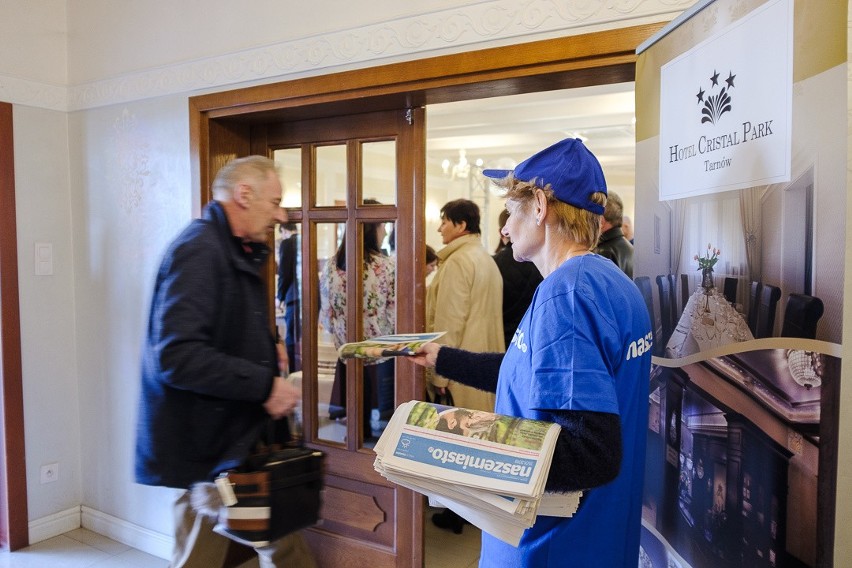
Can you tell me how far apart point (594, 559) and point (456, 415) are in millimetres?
360

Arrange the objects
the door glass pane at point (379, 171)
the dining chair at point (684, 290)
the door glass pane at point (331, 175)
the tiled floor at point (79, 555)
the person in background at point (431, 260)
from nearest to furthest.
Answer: the dining chair at point (684, 290)
the door glass pane at point (379, 171)
the door glass pane at point (331, 175)
the tiled floor at point (79, 555)
the person in background at point (431, 260)

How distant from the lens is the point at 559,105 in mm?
5441

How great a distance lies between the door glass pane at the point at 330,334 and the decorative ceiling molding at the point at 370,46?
647 mm

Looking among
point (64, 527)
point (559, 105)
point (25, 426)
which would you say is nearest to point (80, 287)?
point (25, 426)

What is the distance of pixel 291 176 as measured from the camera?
2.58 metres

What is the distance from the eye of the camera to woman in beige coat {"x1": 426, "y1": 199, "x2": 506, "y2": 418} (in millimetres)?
2861

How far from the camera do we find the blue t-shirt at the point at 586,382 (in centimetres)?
94

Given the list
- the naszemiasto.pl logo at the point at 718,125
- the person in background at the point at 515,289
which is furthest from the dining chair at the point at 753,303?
the person in background at the point at 515,289

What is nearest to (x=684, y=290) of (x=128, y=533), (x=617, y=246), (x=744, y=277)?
(x=744, y=277)

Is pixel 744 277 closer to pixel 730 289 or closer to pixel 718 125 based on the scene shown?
pixel 730 289

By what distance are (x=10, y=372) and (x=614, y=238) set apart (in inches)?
112

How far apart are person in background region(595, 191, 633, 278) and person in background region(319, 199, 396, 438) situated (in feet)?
3.27

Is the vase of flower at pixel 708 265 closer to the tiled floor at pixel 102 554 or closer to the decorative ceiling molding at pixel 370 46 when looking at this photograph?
the decorative ceiling molding at pixel 370 46

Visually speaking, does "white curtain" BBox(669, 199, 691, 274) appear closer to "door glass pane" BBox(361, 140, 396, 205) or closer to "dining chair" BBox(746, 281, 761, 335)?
"dining chair" BBox(746, 281, 761, 335)
